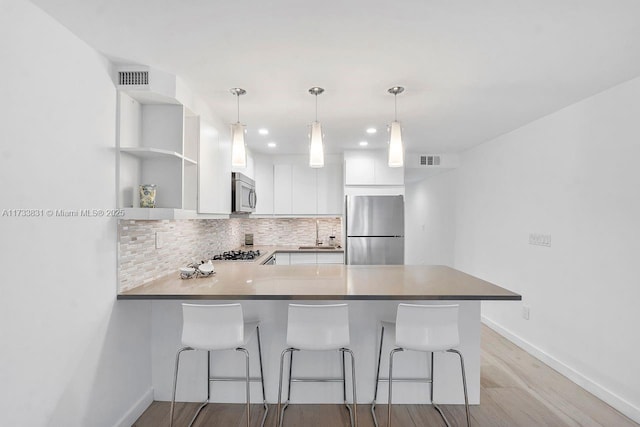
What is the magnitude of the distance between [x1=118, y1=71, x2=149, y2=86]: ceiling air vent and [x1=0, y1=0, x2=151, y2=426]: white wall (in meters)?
0.10

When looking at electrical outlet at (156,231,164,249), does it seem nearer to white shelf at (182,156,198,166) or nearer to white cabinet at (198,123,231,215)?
white cabinet at (198,123,231,215)

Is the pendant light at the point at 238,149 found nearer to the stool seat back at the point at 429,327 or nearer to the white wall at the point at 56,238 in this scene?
the white wall at the point at 56,238

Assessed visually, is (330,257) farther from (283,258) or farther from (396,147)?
(396,147)

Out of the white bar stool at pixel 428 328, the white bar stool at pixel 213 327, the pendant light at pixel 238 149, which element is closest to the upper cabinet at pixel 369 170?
the pendant light at pixel 238 149

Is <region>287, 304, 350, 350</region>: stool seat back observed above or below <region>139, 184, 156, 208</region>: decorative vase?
below

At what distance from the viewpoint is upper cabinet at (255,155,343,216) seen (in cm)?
493

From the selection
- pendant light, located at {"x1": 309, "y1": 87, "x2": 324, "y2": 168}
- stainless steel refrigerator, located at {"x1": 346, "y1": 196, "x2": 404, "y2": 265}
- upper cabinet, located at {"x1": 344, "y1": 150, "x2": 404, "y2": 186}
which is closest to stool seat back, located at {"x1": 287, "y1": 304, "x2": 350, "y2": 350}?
pendant light, located at {"x1": 309, "y1": 87, "x2": 324, "y2": 168}

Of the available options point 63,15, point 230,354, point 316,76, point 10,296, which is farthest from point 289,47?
point 230,354

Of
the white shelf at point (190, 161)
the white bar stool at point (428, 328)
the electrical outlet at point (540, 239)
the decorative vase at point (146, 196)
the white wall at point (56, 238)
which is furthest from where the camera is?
the electrical outlet at point (540, 239)

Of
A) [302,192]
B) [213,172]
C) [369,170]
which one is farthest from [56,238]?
[369,170]

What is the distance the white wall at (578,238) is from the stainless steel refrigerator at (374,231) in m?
1.19

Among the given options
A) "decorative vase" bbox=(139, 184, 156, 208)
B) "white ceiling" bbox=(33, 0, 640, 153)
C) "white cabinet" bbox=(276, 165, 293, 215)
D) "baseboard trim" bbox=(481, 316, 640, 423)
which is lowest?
"baseboard trim" bbox=(481, 316, 640, 423)

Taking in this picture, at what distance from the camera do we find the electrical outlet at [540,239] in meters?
3.08

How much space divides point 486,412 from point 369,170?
3.17 metres
